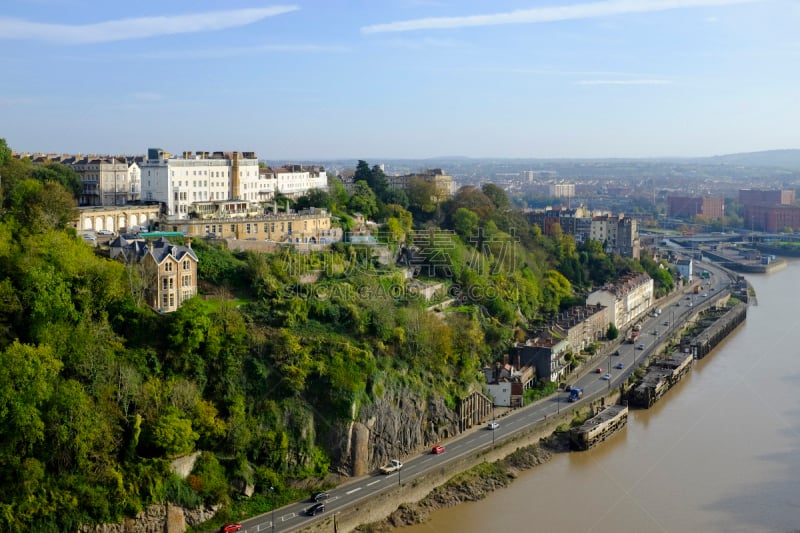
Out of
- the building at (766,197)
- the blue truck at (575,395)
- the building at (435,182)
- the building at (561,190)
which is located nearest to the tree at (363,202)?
the building at (435,182)

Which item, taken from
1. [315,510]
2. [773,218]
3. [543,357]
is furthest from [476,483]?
[773,218]

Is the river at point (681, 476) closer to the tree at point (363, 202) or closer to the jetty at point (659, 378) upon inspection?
the jetty at point (659, 378)

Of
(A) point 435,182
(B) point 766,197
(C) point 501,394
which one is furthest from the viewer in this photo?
(B) point 766,197

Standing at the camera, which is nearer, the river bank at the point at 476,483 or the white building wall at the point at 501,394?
the river bank at the point at 476,483

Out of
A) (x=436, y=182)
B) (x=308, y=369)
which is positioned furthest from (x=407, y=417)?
(x=436, y=182)

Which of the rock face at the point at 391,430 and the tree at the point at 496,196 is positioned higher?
the tree at the point at 496,196

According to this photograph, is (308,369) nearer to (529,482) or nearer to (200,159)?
(529,482)

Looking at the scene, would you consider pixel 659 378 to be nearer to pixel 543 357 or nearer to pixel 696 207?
pixel 543 357
